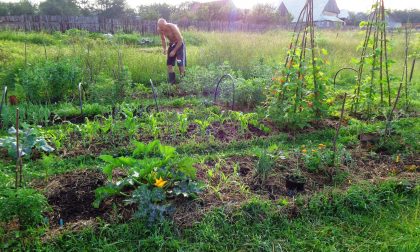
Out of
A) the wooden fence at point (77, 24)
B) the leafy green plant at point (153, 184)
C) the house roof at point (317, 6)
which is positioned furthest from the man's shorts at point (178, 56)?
the house roof at point (317, 6)

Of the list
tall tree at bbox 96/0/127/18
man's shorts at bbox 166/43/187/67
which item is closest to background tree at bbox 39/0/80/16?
tall tree at bbox 96/0/127/18

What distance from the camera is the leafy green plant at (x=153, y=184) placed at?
2377 millimetres

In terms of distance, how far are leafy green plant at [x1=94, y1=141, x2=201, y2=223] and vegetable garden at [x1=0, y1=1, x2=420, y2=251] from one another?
1cm

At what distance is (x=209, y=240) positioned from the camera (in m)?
2.32

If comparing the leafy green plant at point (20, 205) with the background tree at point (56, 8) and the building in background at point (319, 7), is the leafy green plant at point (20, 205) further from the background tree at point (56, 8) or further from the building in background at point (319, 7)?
the building in background at point (319, 7)

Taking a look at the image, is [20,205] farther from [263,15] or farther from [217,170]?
[263,15]

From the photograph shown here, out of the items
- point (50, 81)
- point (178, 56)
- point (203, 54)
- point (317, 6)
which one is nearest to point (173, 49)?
point (178, 56)

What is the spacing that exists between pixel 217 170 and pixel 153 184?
2.74 feet

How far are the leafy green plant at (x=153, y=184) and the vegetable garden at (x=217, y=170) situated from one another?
11 mm

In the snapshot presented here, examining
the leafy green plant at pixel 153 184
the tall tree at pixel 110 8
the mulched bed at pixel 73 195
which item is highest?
the tall tree at pixel 110 8

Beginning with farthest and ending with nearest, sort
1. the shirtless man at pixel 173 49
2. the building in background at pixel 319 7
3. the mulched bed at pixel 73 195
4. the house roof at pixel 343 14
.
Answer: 1. the house roof at pixel 343 14
2. the building in background at pixel 319 7
3. the shirtless man at pixel 173 49
4. the mulched bed at pixel 73 195

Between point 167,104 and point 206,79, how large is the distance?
1070 mm

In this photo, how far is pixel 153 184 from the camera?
249 cm

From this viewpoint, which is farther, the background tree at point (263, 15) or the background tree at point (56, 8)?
the background tree at point (263, 15)
